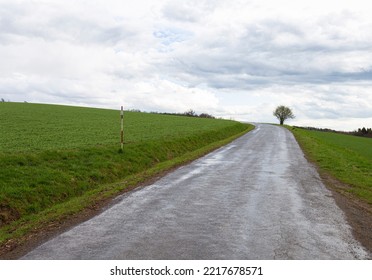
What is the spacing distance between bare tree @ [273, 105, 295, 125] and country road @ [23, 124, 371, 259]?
121 m

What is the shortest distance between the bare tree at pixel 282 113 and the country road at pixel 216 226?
12069cm

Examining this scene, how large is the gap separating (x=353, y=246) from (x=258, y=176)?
8.15 meters

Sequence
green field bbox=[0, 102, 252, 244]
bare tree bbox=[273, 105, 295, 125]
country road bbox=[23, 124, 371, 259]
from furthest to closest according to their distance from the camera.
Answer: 1. bare tree bbox=[273, 105, 295, 125]
2. green field bbox=[0, 102, 252, 244]
3. country road bbox=[23, 124, 371, 259]

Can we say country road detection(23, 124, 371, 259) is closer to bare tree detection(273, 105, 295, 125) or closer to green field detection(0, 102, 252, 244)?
green field detection(0, 102, 252, 244)

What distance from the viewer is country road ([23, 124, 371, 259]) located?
22.1 feet

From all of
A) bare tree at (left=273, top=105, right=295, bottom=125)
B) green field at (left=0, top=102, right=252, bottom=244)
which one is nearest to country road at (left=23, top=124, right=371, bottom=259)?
green field at (left=0, top=102, right=252, bottom=244)

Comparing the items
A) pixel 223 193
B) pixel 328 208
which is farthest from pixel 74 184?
pixel 328 208

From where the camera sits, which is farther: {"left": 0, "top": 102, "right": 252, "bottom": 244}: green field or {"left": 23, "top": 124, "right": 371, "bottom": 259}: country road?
{"left": 0, "top": 102, "right": 252, "bottom": 244}: green field

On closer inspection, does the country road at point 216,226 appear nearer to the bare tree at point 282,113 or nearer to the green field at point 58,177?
the green field at point 58,177

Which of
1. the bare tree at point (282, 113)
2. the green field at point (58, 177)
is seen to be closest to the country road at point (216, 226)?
the green field at point (58, 177)

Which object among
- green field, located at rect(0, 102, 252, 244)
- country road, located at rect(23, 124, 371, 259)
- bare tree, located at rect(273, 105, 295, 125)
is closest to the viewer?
country road, located at rect(23, 124, 371, 259)

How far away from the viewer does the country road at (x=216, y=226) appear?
22.1ft

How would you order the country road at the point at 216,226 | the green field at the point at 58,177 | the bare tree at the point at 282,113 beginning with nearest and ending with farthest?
the country road at the point at 216,226
the green field at the point at 58,177
the bare tree at the point at 282,113
